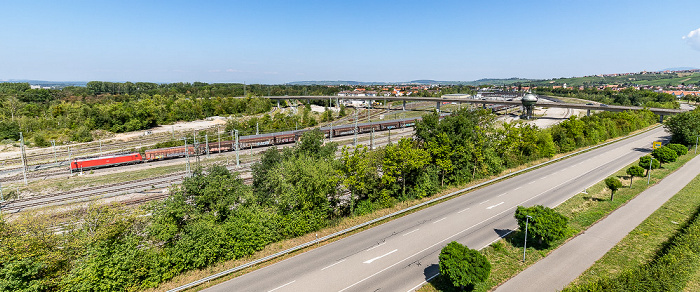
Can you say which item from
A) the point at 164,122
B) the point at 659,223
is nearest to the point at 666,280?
the point at 659,223

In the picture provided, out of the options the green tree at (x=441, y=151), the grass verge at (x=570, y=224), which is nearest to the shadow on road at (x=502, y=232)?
the grass verge at (x=570, y=224)

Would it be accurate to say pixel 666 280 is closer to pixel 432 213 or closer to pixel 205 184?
pixel 432 213

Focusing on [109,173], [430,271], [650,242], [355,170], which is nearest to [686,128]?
[650,242]

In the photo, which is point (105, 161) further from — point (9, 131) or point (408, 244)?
point (408, 244)

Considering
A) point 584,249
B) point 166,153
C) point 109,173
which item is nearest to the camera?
point 584,249

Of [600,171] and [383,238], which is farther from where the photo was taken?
[600,171]
